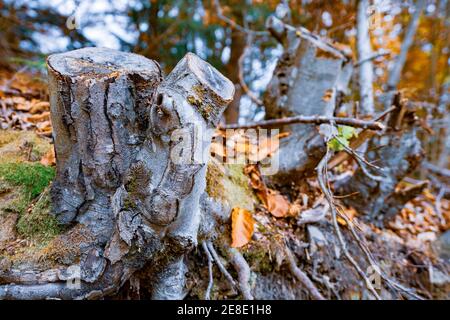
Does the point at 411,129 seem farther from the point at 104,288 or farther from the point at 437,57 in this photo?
the point at 437,57

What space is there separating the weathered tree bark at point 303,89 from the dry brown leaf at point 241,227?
1.37ft

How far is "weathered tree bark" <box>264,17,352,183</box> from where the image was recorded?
75.1 inches

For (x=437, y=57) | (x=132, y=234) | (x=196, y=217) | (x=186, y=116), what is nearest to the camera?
(x=186, y=116)

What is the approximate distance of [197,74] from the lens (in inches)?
41.1

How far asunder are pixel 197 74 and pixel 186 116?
16 centimetres

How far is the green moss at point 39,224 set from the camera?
1.25 m

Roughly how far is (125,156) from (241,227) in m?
0.70

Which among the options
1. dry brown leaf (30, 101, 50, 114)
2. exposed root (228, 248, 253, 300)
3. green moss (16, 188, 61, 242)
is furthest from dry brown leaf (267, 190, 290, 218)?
dry brown leaf (30, 101, 50, 114)

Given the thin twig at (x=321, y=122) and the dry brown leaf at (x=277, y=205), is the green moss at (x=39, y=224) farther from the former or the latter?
the thin twig at (x=321, y=122)

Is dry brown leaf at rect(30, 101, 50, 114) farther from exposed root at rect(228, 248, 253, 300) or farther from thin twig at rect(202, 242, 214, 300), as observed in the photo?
exposed root at rect(228, 248, 253, 300)

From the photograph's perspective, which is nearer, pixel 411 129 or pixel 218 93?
pixel 218 93

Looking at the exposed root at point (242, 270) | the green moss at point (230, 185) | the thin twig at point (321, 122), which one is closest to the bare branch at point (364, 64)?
the thin twig at point (321, 122)

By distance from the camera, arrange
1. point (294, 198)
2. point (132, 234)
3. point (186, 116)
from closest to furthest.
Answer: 1. point (186, 116)
2. point (132, 234)
3. point (294, 198)

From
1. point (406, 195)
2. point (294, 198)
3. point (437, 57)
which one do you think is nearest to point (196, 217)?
point (294, 198)
